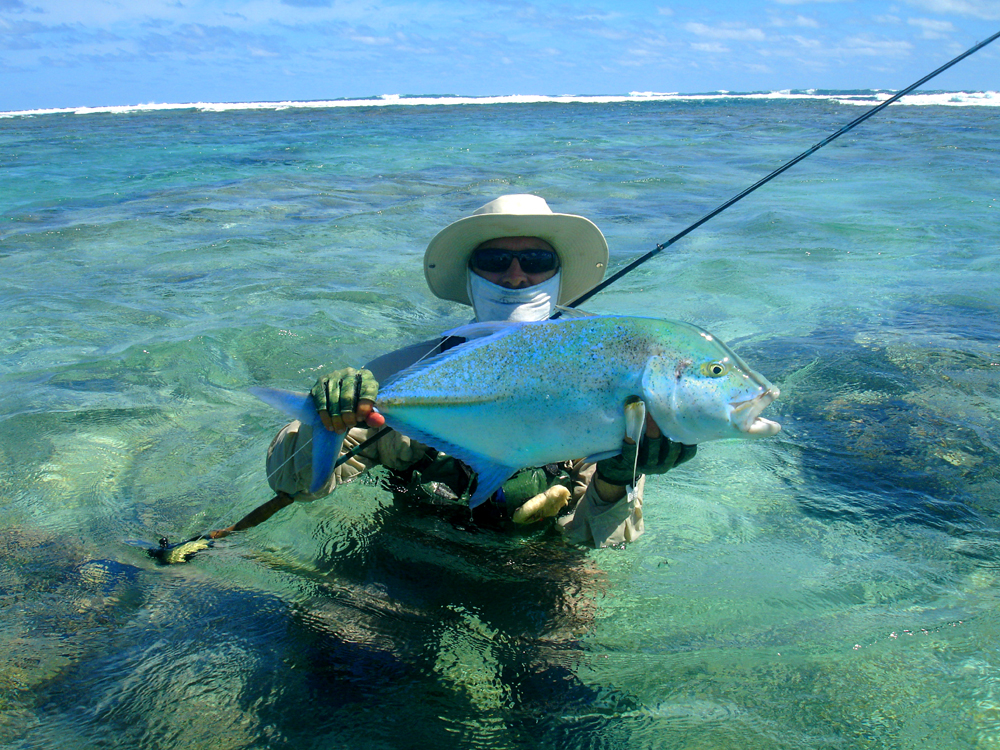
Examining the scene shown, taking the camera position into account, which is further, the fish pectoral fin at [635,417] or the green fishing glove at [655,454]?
the green fishing glove at [655,454]

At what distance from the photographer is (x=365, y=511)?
424 centimetres

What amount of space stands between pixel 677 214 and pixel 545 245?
11.1 metres

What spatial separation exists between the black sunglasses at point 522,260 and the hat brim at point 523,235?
0.12 metres

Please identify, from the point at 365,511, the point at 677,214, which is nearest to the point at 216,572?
the point at 365,511

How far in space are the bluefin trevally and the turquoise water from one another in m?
1.13

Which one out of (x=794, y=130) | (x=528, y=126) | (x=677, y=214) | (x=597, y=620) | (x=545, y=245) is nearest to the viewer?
(x=597, y=620)

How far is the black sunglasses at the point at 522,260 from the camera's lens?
11.1ft

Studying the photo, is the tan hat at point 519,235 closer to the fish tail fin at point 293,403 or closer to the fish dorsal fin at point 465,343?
the fish dorsal fin at point 465,343

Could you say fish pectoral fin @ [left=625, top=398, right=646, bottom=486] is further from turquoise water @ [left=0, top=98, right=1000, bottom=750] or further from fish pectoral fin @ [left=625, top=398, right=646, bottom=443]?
turquoise water @ [left=0, top=98, right=1000, bottom=750]

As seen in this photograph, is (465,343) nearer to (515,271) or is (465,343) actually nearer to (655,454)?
(655,454)

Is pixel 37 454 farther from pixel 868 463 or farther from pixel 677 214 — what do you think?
pixel 677 214

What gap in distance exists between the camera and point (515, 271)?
3381 millimetres

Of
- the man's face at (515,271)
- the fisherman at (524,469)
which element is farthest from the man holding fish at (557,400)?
the man's face at (515,271)

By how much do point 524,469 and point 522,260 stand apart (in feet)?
3.14
